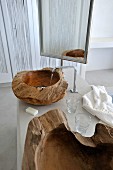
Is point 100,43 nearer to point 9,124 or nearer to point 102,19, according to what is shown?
point 102,19

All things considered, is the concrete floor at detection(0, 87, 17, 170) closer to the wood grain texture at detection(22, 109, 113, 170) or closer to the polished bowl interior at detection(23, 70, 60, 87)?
the polished bowl interior at detection(23, 70, 60, 87)

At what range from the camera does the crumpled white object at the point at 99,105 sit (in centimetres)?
93

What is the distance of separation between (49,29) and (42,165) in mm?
1804

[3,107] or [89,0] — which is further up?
[89,0]

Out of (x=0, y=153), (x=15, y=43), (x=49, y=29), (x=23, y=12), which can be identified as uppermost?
(x=23, y=12)

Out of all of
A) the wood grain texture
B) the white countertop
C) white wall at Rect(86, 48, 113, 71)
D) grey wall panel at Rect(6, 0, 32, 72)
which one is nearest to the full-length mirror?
grey wall panel at Rect(6, 0, 32, 72)

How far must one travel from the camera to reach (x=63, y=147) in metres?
0.71

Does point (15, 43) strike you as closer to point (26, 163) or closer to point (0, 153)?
point (0, 153)

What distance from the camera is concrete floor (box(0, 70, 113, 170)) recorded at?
134 centimetres

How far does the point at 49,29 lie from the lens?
2.05 meters

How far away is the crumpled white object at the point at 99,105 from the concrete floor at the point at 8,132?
2.77 ft

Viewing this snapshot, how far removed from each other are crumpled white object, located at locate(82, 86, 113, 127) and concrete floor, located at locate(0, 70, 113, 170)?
844mm

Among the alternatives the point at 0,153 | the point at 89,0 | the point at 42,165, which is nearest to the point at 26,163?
the point at 42,165

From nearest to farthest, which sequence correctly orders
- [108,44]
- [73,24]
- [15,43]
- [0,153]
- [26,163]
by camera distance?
[26,163] < [0,153] < [73,24] < [15,43] < [108,44]
